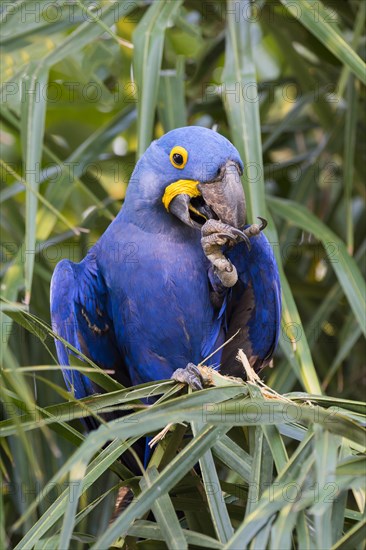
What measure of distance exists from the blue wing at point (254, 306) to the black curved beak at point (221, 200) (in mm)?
167

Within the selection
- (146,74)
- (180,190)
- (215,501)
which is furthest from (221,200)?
(215,501)

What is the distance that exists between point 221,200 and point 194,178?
10 centimetres

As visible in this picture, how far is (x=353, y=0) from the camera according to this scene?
2.81 meters

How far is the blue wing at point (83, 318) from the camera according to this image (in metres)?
2.08

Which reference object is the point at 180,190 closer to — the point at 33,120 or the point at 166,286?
the point at 166,286

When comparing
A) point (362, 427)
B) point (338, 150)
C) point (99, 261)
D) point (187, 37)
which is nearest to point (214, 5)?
point (187, 37)

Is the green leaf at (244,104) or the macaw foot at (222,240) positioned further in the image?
the green leaf at (244,104)

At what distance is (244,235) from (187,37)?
1281 millimetres

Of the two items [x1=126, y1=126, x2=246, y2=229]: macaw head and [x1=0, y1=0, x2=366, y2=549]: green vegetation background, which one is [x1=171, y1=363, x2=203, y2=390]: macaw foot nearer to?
[x1=0, y1=0, x2=366, y2=549]: green vegetation background

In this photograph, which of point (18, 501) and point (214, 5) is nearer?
point (18, 501)

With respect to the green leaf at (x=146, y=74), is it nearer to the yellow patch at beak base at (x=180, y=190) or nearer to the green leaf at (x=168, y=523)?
the yellow patch at beak base at (x=180, y=190)

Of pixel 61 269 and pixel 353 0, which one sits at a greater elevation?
pixel 353 0

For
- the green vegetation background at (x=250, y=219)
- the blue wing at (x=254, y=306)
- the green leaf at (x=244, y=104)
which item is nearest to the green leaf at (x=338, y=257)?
the green vegetation background at (x=250, y=219)

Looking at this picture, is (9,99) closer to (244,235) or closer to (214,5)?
(214,5)
